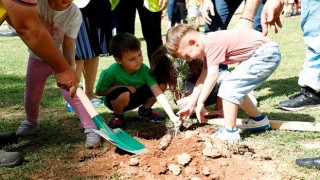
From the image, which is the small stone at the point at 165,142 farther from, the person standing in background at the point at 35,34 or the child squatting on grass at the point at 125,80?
the person standing in background at the point at 35,34

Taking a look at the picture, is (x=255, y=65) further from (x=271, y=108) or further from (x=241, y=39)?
(x=271, y=108)

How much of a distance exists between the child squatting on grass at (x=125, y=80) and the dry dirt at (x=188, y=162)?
600mm

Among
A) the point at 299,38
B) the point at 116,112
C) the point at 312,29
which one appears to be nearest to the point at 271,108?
the point at 312,29

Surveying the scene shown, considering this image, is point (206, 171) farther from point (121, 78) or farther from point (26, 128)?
point (26, 128)

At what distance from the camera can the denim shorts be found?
3023 mm

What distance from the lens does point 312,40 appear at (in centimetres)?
399

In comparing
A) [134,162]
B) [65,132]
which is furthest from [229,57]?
[65,132]

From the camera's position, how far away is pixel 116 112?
354 cm

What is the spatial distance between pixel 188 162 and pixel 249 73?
856 mm

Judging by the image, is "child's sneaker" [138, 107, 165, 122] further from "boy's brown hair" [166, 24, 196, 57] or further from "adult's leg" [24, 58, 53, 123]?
"adult's leg" [24, 58, 53, 123]

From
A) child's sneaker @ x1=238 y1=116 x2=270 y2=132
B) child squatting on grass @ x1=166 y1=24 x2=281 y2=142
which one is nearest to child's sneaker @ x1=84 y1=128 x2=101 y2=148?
child squatting on grass @ x1=166 y1=24 x2=281 y2=142

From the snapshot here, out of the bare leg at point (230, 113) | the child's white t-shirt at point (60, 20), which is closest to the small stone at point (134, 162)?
the bare leg at point (230, 113)

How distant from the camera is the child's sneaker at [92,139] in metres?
3.02

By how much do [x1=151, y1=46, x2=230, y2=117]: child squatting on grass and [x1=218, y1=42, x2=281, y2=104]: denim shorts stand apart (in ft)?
1.14
